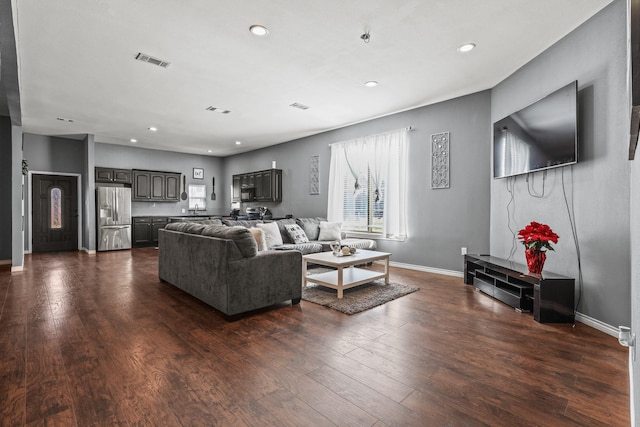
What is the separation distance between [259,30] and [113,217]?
7.04 meters

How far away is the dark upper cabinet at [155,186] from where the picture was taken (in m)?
8.76

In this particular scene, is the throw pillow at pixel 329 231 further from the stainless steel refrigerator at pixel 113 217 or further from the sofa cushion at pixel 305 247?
the stainless steel refrigerator at pixel 113 217

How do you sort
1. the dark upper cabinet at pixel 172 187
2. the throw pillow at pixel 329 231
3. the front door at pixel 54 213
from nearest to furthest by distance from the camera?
1. the throw pillow at pixel 329 231
2. the front door at pixel 54 213
3. the dark upper cabinet at pixel 172 187

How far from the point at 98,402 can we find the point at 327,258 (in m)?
2.69

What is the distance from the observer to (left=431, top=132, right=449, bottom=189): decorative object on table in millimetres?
5105

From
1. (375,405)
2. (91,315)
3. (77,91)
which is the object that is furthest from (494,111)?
(77,91)

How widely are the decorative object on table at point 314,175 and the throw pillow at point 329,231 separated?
1.19 m

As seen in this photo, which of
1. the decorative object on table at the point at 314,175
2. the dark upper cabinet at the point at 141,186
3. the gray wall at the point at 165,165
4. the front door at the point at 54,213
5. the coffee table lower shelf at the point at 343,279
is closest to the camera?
the coffee table lower shelf at the point at 343,279

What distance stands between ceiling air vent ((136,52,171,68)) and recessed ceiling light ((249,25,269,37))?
135 centimetres

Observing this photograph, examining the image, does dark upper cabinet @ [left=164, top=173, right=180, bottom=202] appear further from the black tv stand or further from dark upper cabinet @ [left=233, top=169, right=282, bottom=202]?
the black tv stand

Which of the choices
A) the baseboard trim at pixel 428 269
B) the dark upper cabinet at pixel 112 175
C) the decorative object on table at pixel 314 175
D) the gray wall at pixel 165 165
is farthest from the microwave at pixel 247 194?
the baseboard trim at pixel 428 269

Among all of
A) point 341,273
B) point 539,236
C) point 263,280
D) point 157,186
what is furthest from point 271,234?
point 157,186

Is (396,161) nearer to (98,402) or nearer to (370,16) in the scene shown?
(370,16)

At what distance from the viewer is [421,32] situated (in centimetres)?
312
